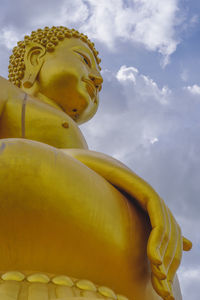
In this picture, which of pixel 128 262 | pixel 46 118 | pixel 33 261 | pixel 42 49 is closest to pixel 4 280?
pixel 33 261

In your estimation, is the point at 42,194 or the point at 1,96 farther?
the point at 1,96

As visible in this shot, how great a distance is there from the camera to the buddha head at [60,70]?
485 centimetres

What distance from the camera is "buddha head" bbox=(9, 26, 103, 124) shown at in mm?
4846

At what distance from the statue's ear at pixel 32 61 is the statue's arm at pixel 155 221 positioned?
1.91 m

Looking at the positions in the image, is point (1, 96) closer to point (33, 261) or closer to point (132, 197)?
point (132, 197)

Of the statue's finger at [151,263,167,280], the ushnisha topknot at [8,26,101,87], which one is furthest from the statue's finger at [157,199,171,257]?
the ushnisha topknot at [8,26,101,87]

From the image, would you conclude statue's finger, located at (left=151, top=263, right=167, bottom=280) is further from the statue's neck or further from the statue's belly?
the statue's neck

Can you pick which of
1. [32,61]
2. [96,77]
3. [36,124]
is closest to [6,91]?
[36,124]

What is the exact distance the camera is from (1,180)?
2.55 metres

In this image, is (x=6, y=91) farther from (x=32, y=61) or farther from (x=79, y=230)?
(x=79, y=230)

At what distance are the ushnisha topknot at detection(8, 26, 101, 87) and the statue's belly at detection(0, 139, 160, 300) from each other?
101 inches

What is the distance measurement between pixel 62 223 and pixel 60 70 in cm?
258

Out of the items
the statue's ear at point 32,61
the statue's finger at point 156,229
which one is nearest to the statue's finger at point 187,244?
the statue's finger at point 156,229

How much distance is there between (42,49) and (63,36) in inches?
11.8
